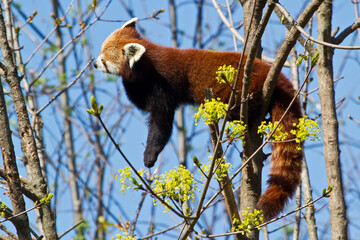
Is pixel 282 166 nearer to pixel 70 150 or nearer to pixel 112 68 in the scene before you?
pixel 112 68

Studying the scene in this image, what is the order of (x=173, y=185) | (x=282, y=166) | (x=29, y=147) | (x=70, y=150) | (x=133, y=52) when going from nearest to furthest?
1. (x=173, y=185)
2. (x=29, y=147)
3. (x=282, y=166)
4. (x=133, y=52)
5. (x=70, y=150)

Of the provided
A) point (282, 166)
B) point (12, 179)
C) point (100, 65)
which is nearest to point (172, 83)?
point (100, 65)

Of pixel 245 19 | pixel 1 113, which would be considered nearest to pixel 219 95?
pixel 245 19

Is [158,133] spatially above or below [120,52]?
below

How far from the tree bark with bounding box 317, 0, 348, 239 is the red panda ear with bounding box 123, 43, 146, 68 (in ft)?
6.61

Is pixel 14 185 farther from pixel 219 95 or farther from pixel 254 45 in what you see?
pixel 219 95

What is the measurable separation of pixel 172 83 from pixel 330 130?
73.8 inches

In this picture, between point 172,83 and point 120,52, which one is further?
point 120,52

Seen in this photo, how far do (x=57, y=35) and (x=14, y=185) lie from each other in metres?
9.49

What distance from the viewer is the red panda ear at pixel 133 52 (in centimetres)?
548

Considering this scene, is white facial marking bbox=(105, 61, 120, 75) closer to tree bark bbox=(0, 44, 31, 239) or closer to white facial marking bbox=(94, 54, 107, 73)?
white facial marking bbox=(94, 54, 107, 73)

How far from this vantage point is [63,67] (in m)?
12.0

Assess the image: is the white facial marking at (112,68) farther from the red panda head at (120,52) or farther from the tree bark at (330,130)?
the tree bark at (330,130)

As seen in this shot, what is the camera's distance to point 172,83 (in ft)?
17.6
